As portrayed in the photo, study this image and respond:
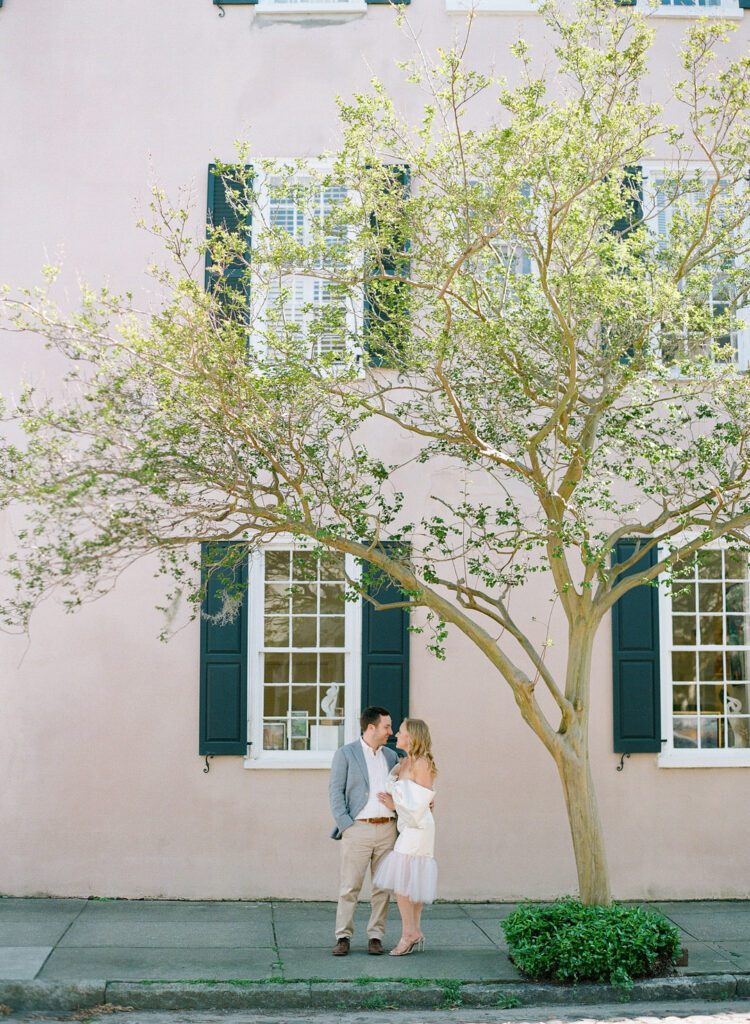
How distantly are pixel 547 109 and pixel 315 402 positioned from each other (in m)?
2.40

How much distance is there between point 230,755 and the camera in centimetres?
1039

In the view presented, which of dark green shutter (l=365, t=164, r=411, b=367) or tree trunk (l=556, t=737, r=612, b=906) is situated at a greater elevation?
dark green shutter (l=365, t=164, r=411, b=367)

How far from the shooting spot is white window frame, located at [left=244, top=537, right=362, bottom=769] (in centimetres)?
1045

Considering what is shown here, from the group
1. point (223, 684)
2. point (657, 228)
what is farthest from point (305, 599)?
point (657, 228)

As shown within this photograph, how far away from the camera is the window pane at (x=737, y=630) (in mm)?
10938

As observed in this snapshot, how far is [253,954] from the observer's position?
8.52 meters

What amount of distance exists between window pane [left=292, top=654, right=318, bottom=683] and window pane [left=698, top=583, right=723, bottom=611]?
3.47 meters

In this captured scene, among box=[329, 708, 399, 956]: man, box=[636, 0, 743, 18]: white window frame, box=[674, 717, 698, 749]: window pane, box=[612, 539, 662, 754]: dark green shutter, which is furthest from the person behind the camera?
box=[636, 0, 743, 18]: white window frame

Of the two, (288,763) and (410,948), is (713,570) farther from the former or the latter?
(410,948)

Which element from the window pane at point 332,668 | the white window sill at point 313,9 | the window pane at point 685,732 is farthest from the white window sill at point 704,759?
the white window sill at point 313,9

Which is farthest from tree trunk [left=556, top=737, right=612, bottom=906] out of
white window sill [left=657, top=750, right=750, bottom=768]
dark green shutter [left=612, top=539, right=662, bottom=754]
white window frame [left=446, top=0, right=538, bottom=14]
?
white window frame [left=446, top=0, right=538, bottom=14]

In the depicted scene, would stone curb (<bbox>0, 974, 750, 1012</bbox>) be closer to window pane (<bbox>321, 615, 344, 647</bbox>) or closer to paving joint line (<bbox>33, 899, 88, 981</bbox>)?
paving joint line (<bbox>33, 899, 88, 981</bbox>)

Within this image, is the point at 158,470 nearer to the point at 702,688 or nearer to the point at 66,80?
the point at 66,80

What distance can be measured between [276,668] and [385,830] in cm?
250
